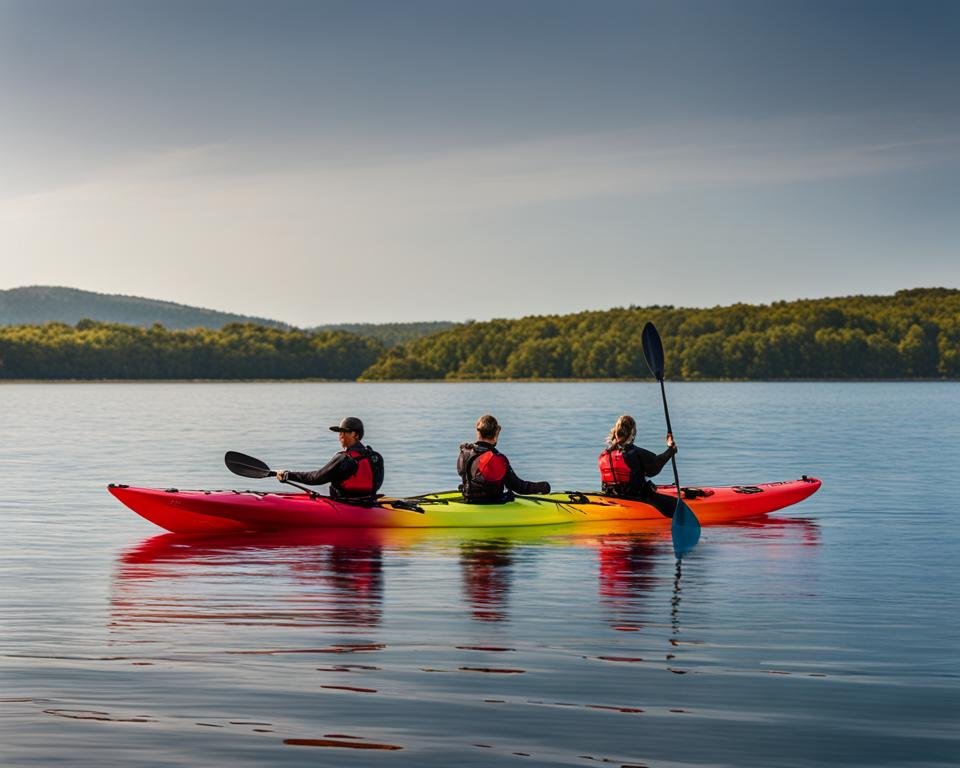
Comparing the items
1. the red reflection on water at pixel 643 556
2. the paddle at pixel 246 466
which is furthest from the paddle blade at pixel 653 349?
the paddle at pixel 246 466

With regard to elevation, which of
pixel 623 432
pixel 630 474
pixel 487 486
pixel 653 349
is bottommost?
pixel 487 486

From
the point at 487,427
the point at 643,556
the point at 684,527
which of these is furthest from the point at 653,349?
the point at 643,556

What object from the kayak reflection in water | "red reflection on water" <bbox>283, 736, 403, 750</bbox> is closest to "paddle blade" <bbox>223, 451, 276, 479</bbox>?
the kayak reflection in water

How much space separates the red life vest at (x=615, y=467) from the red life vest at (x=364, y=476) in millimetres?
2953

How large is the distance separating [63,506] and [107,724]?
50.1ft

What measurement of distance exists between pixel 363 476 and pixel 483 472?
1.49 m

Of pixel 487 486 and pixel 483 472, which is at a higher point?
pixel 483 472

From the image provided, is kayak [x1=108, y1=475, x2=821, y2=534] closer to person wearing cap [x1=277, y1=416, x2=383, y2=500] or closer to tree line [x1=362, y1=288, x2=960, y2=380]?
person wearing cap [x1=277, y1=416, x2=383, y2=500]

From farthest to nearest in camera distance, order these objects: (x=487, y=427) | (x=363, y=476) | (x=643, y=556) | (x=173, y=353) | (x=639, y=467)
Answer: (x=173, y=353)
(x=639, y=467)
(x=363, y=476)
(x=487, y=427)
(x=643, y=556)

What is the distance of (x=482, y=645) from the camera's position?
391 inches

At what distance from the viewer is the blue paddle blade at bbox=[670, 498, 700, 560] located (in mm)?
16234

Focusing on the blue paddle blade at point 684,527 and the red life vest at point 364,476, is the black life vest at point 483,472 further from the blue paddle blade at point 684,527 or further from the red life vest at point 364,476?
the blue paddle blade at point 684,527

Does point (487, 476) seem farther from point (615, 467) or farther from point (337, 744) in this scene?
point (337, 744)

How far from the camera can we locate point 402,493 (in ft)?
85.9
